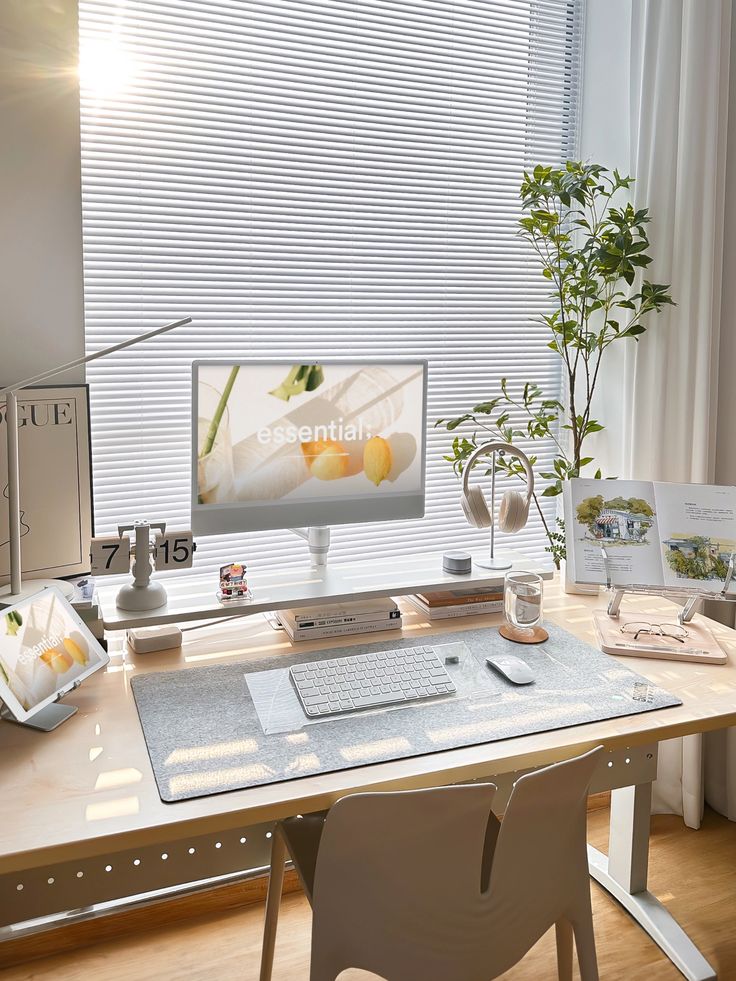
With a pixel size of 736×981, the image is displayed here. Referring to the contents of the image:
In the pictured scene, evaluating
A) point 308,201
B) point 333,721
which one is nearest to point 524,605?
point 333,721

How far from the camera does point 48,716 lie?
1331 millimetres

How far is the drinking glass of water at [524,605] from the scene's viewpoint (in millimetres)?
1690

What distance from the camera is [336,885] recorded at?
1.08m

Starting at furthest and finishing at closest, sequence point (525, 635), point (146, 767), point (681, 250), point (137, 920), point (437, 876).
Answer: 1. point (681, 250)
2. point (137, 920)
3. point (525, 635)
4. point (146, 767)
5. point (437, 876)

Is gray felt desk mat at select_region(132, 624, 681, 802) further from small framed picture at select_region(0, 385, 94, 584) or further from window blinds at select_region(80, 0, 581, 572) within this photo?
window blinds at select_region(80, 0, 581, 572)

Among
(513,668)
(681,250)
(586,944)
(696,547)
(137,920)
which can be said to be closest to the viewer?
(586,944)

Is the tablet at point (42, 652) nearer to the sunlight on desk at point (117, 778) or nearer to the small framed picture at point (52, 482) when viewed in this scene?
the sunlight on desk at point (117, 778)

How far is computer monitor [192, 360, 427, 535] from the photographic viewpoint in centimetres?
165

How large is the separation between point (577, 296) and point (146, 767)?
1711mm

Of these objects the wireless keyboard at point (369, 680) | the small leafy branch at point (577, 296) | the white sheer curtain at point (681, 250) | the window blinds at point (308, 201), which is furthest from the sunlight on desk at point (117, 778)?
the white sheer curtain at point (681, 250)

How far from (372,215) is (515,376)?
70cm

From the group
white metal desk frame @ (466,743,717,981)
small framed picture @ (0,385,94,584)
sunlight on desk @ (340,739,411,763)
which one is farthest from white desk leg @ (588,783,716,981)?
small framed picture @ (0,385,94,584)

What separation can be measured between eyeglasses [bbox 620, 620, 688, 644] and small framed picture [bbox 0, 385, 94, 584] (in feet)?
4.02

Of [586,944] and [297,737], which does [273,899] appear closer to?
[297,737]
